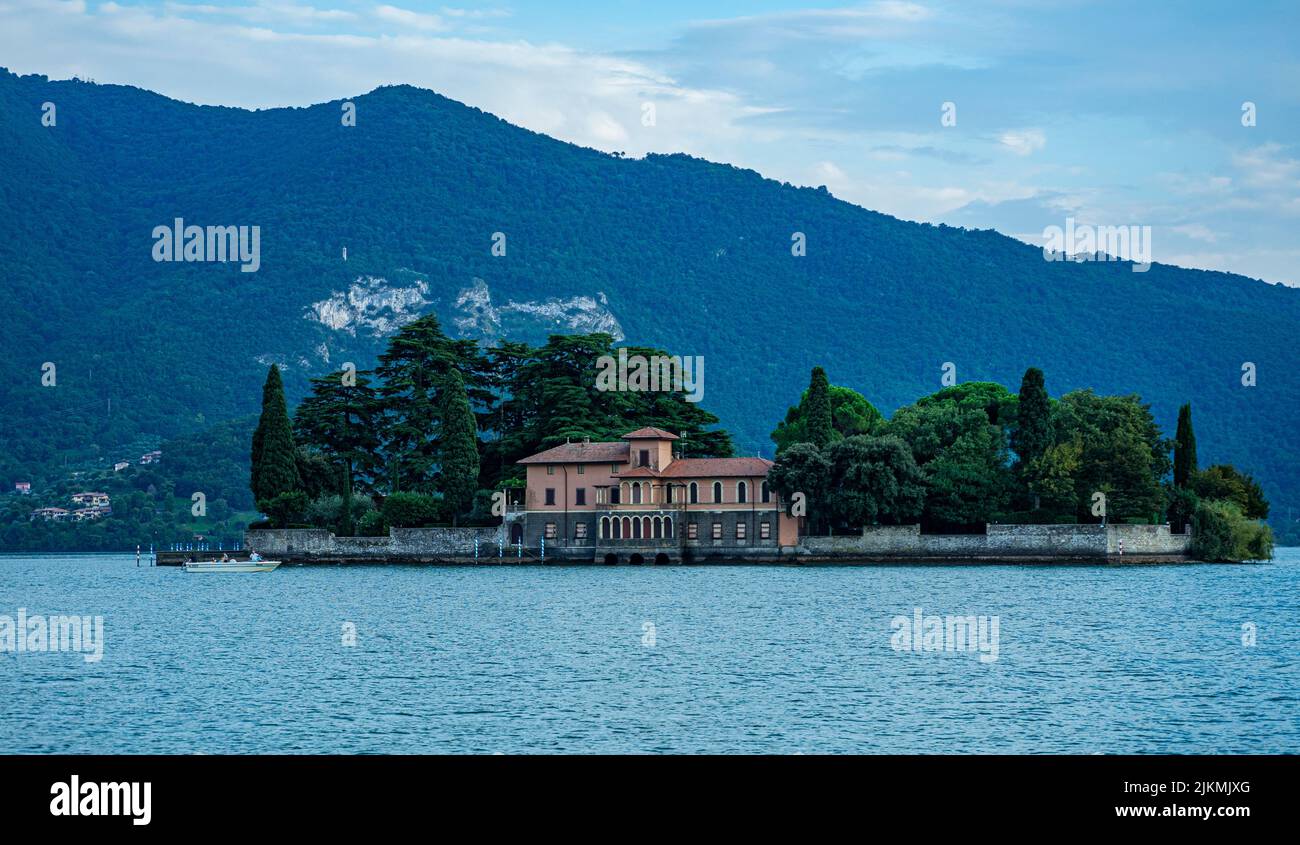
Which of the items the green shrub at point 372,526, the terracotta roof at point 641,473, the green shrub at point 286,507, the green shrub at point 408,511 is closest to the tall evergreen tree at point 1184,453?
the terracotta roof at point 641,473

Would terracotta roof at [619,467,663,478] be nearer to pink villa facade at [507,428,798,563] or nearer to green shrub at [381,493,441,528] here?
pink villa facade at [507,428,798,563]

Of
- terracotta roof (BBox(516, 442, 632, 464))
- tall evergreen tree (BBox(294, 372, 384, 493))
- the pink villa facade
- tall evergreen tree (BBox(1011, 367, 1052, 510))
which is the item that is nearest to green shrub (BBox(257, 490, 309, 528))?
tall evergreen tree (BBox(294, 372, 384, 493))

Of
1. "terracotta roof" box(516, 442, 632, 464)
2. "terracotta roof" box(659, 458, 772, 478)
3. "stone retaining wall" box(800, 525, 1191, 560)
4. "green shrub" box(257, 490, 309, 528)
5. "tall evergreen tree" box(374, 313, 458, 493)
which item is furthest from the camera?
"tall evergreen tree" box(374, 313, 458, 493)

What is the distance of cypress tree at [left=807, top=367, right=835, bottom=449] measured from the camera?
8044cm

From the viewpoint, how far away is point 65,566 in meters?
98.0

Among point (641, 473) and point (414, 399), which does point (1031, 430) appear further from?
point (414, 399)

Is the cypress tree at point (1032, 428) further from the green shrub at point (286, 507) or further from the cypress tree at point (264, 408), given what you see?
the green shrub at point (286, 507)

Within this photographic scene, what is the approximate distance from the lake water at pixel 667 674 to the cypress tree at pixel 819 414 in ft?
66.6

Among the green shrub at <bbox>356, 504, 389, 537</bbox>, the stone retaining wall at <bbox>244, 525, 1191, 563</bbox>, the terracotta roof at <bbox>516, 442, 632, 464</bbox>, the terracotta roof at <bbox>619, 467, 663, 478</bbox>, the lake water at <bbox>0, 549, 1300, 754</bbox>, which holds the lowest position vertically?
the lake water at <bbox>0, 549, 1300, 754</bbox>

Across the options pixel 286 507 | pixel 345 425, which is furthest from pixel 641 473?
pixel 345 425

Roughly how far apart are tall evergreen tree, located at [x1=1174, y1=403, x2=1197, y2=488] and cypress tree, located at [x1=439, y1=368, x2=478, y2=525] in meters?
35.2
